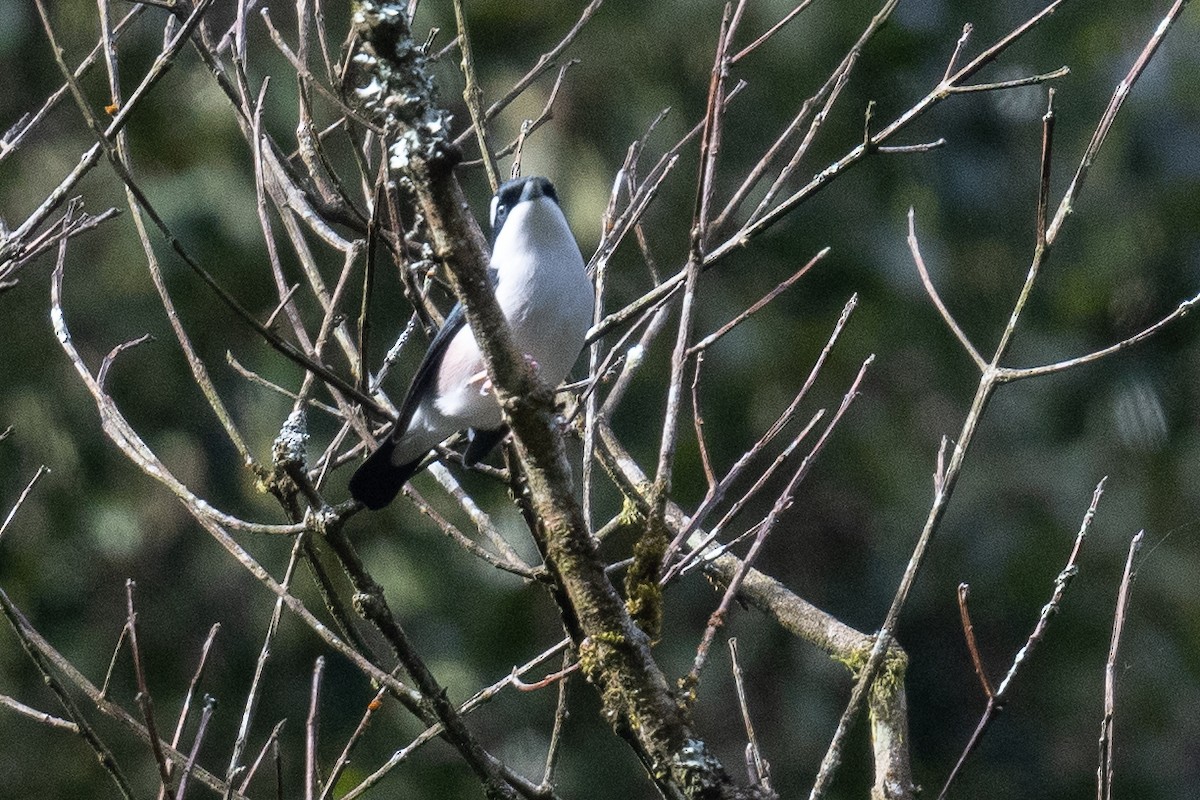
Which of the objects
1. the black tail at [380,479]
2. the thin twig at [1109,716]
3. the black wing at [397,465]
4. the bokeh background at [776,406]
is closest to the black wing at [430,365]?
the black wing at [397,465]

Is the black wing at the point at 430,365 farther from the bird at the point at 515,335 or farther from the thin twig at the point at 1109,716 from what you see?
the thin twig at the point at 1109,716

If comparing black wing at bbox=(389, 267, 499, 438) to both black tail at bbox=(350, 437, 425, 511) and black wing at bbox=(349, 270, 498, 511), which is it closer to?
black wing at bbox=(349, 270, 498, 511)

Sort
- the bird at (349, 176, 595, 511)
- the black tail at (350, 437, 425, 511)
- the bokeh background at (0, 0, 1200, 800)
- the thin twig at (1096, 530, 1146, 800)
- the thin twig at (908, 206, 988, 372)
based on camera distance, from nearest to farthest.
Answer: the thin twig at (1096, 530, 1146, 800) → the thin twig at (908, 206, 988, 372) → the bird at (349, 176, 595, 511) → the black tail at (350, 437, 425, 511) → the bokeh background at (0, 0, 1200, 800)

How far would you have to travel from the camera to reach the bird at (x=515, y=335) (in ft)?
10.6

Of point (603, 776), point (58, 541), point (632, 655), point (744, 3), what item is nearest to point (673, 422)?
point (632, 655)

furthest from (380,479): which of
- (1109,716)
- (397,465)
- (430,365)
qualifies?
(1109,716)

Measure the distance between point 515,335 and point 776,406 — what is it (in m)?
4.54

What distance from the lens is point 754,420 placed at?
7.64m

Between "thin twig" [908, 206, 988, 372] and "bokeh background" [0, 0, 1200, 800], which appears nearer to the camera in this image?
"thin twig" [908, 206, 988, 372]

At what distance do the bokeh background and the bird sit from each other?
3.63m

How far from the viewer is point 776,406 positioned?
763 centimetres

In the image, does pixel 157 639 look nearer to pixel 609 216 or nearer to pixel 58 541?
pixel 58 541

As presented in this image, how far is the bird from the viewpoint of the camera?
10.6 ft

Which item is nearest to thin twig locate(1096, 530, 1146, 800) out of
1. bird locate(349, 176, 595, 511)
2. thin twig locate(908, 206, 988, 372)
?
thin twig locate(908, 206, 988, 372)
